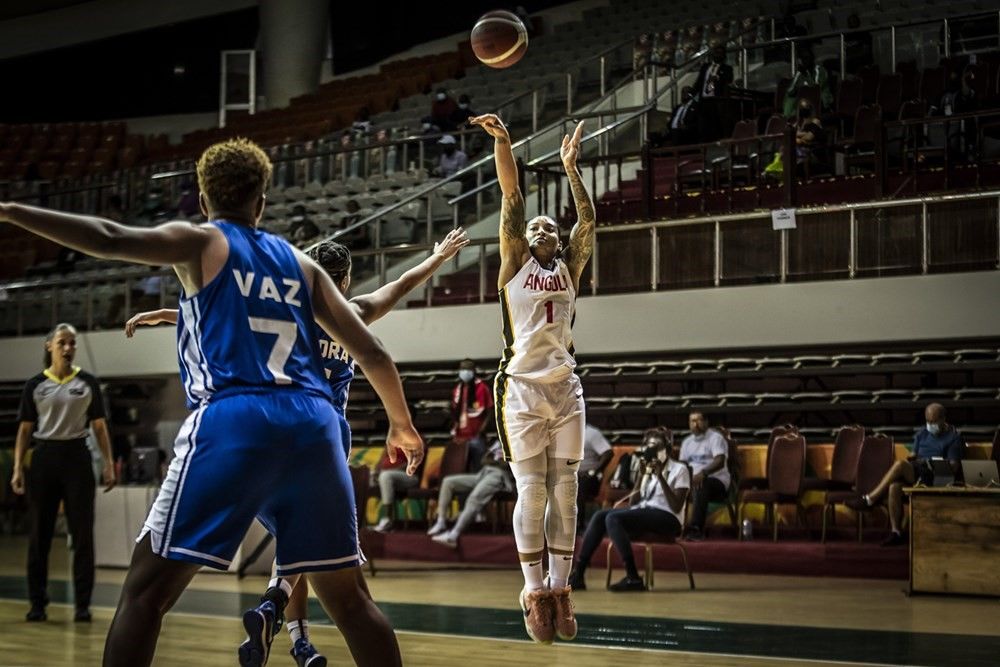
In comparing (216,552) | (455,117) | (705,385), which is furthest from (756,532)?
(216,552)

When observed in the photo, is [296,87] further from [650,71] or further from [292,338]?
[292,338]

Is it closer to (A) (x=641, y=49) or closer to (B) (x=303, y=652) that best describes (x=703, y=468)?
(B) (x=303, y=652)

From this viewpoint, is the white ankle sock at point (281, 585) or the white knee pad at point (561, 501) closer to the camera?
the white ankle sock at point (281, 585)

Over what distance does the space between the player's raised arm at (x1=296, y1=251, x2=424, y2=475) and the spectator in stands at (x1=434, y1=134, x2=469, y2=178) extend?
12456 mm

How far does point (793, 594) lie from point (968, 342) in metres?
3.13

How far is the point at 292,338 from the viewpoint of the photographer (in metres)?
3.21

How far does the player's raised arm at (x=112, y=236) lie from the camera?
114 inches

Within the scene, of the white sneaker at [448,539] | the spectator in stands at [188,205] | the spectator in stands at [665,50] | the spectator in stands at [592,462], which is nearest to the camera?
the spectator in stands at [592,462]

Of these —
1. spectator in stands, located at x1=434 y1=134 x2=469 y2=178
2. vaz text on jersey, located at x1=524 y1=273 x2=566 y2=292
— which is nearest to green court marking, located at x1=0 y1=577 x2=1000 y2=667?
vaz text on jersey, located at x1=524 y1=273 x2=566 y2=292

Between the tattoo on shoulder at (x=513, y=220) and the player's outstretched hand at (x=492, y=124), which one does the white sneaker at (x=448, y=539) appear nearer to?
the tattoo on shoulder at (x=513, y=220)

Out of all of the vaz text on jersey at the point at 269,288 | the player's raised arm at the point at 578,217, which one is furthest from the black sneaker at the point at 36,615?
the vaz text on jersey at the point at 269,288

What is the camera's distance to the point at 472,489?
12.2 meters

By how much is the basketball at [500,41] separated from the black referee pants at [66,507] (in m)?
3.36

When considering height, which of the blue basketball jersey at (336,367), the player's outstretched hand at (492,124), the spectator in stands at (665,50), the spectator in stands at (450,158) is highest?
the spectator in stands at (665,50)
